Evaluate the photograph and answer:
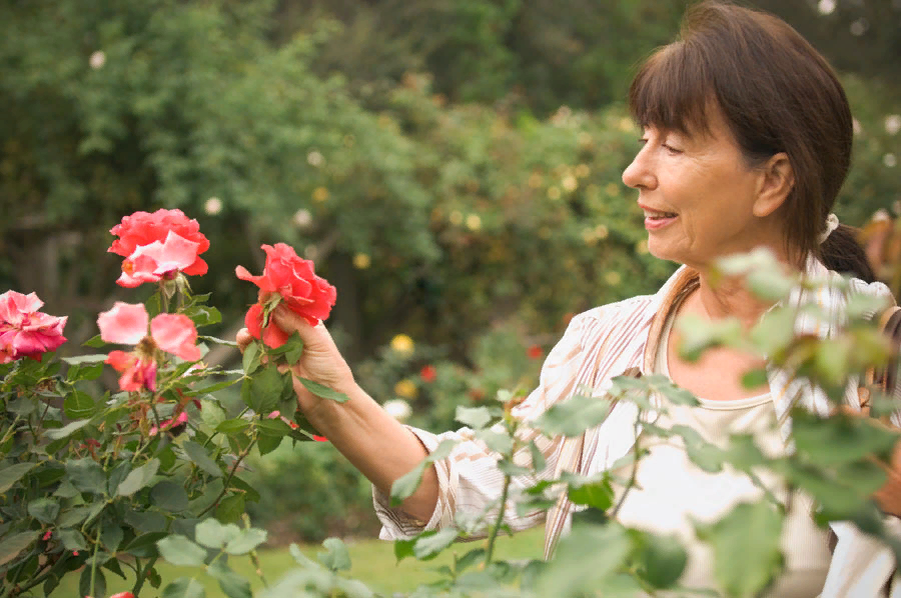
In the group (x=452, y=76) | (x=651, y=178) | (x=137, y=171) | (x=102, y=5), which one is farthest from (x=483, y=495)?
(x=452, y=76)

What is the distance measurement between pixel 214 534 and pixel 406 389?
4.37 m

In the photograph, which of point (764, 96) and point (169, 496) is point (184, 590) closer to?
point (169, 496)

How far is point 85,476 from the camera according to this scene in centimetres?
100

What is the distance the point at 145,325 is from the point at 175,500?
0.22 metres

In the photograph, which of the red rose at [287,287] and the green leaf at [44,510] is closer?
the green leaf at [44,510]

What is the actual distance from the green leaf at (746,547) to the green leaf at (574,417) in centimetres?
21

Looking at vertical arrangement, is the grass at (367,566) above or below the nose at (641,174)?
below

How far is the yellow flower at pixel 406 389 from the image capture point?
5.13 meters

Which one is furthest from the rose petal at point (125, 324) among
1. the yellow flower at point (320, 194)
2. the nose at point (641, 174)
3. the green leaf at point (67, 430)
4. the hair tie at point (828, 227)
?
the yellow flower at point (320, 194)

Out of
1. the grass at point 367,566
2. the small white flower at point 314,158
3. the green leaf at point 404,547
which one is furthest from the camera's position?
the small white flower at point 314,158

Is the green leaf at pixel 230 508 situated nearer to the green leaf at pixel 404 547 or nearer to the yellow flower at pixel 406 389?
the green leaf at pixel 404 547

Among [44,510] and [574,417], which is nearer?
[574,417]

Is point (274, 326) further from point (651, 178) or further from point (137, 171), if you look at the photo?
point (137, 171)

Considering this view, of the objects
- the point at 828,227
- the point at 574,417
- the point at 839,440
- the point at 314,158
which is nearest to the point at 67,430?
the point at 574,417
